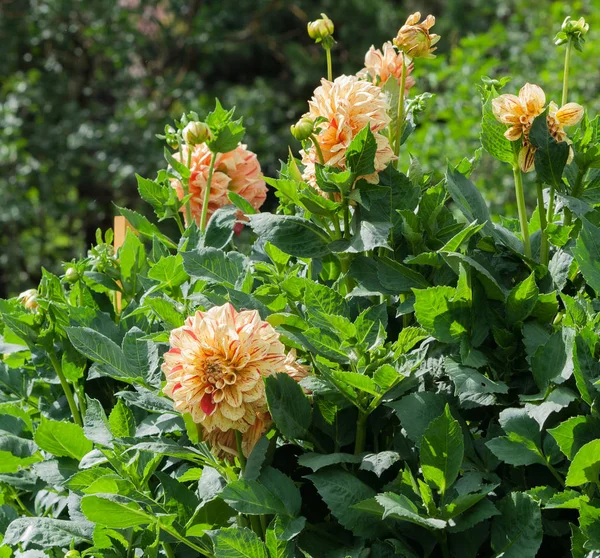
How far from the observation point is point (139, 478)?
2.95 ft

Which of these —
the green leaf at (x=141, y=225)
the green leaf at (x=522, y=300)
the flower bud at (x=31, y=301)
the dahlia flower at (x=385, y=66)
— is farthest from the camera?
the green leaf at (x=141, y=225)

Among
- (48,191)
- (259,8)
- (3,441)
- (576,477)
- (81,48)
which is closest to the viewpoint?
(576,477)

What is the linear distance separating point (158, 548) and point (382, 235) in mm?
402

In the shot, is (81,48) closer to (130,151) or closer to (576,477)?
(130,151)

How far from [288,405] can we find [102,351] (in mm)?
235

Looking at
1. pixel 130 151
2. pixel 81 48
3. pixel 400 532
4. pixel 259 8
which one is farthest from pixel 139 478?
pixel 259 8

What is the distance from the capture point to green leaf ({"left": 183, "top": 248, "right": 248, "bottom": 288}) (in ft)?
3.09

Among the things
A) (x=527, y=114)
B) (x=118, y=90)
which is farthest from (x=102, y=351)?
(x=118, y=90)

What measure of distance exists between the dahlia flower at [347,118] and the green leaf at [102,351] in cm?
29

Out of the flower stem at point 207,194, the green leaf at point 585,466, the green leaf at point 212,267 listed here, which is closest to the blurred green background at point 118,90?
the flower stem at point 207,194

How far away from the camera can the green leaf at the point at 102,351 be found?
931 millimetres

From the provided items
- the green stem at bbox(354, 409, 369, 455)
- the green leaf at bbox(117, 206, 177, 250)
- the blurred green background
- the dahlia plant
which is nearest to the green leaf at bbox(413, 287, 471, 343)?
the dahlia plant

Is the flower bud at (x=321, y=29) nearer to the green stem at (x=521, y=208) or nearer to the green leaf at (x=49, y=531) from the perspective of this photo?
the green stem at (x=521, y=208)

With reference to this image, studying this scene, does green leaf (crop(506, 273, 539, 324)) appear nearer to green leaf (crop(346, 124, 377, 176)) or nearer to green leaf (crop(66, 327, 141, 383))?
green leaf (crop(346, 124, 377, 176))
